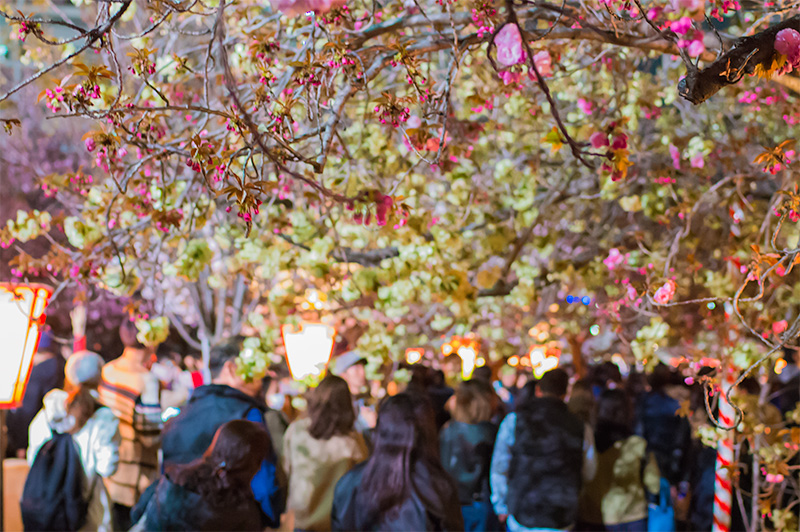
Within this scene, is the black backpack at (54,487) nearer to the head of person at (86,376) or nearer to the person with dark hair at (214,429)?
the head of person at (86,376)

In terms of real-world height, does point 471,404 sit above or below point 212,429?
above

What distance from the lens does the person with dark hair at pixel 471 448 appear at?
565 cm

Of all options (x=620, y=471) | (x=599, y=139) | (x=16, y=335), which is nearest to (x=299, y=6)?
(x=599, y=139)

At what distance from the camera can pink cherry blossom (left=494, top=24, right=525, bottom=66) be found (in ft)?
6.77

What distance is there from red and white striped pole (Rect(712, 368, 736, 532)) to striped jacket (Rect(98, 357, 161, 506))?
4.05 metres

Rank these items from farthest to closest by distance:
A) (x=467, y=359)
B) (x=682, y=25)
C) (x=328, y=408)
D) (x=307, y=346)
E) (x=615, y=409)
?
(x=467, y=359) → (x=615, y=409) → (x=328, y=408) → (x=307, y=346) → (x=682, y=25)

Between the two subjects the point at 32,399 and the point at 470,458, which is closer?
the point at 470,458

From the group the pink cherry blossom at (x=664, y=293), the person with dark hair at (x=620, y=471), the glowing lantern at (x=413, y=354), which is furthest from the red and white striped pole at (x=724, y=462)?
the glowing lantern at (x=413, y=354)

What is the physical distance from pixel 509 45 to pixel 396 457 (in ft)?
8.85

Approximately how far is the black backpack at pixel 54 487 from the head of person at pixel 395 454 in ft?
7.27

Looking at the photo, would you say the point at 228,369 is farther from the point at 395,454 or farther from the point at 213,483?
the point at 395,454

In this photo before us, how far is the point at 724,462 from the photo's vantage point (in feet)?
14.5

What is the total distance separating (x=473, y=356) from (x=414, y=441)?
3.60 meters

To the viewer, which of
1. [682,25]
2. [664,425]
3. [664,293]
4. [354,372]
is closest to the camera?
[682,25]
